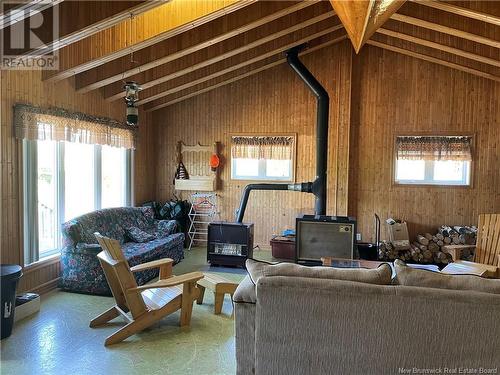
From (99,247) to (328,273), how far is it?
3046 mm

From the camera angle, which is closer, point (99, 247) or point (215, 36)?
point (99, 247)

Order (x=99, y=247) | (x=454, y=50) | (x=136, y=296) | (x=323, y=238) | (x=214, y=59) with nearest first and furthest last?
(x=136, y=296) → (x=99, y=247) → (x=214, y=59) → (x=454, y=50) → (x=323, y=238)

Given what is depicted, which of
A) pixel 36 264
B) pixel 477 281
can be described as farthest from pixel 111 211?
pixel 477 281

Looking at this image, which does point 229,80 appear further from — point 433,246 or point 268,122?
point 433,246

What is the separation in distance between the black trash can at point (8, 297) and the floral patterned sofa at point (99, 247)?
107 cm

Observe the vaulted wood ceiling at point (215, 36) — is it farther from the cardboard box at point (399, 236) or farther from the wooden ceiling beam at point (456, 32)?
the cardboard box at point (399, 236)

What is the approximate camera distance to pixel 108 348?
3.12m

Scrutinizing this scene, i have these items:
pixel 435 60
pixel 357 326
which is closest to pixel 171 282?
pixel 357 326

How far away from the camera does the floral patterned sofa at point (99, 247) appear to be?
4.38 meters

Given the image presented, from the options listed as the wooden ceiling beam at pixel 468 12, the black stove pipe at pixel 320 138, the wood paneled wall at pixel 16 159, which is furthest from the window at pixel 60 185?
the wooden ceiling beam at pixel 468 12

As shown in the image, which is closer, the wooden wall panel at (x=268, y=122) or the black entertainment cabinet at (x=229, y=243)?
the black entertainment cabinet at (x=229, y=243)

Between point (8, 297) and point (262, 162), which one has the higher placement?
point (262, 162)

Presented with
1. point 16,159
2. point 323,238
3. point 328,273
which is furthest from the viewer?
point 323,238

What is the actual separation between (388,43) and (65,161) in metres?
5.32
